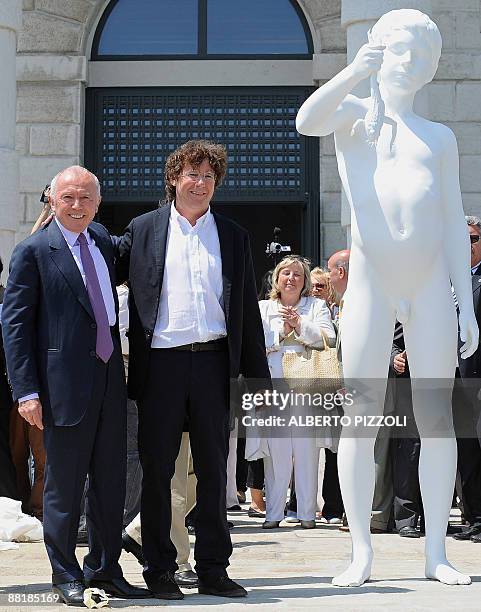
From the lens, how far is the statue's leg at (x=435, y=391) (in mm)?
5629

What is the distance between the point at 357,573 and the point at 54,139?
7930 millimetres

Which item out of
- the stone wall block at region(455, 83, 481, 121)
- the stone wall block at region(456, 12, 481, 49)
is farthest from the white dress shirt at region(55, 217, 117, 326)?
the stone wall block at region(456, 12, 481, 49)

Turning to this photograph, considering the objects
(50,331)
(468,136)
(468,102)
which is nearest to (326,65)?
(468,102)

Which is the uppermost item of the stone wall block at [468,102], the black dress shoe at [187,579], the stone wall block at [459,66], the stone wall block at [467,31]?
the stone wall block at [467,31]

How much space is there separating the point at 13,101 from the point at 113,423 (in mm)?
6095

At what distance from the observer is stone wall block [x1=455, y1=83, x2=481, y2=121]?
40.3 ft

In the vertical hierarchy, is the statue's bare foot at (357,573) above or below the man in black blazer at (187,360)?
below

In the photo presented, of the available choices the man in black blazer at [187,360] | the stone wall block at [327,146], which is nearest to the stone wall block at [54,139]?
the stone wall block at [327,146]

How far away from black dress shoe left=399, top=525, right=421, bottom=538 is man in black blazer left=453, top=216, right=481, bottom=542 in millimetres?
256

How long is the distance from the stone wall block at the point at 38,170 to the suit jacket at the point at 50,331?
7234mm

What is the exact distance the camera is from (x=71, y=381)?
5.20 meters

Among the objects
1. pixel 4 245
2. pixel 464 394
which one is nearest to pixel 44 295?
pixel 464 394

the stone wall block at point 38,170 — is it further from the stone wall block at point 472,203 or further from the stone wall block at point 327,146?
the stone wall block at point 472,203

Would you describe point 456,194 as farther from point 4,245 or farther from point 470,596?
point 4,245
